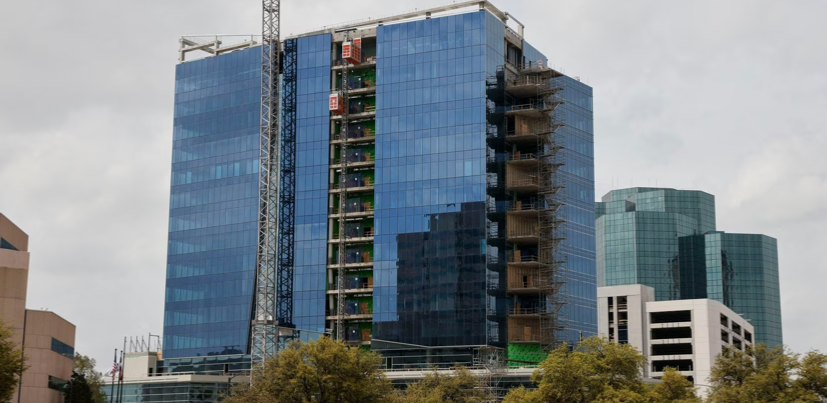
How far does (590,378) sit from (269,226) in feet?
232

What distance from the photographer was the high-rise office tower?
550 ft

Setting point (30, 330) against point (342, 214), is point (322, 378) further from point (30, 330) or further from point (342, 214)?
point (342, 214)

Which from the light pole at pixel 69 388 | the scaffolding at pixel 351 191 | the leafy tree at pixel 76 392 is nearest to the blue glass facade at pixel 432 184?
the scaffolding at pixel 351 191

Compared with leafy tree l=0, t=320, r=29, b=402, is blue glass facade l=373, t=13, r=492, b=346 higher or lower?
higher

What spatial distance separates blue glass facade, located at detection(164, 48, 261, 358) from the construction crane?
13.8 ft

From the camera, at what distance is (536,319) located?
16825 centimetres

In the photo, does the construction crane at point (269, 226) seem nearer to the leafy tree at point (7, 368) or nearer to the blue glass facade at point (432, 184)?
the blue glass facade at point (432, 184)

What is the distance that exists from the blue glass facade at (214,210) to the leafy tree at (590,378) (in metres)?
70.8

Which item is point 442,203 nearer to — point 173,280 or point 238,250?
point 238,250

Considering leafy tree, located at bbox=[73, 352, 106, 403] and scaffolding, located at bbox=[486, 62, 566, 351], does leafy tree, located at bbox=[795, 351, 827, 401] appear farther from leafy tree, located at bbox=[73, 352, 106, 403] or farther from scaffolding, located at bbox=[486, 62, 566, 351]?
leafy tree, located at bbox=[73, 352, 106, 403]

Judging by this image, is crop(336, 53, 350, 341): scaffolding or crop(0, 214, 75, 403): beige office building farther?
crop(336, 53, 350, 341): scaffolding

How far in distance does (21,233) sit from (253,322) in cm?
4772

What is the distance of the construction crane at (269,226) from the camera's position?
570ft

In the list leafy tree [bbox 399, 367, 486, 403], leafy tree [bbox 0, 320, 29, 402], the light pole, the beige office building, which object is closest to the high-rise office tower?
leafy tree [bbox 399, 367, 486, 403]
